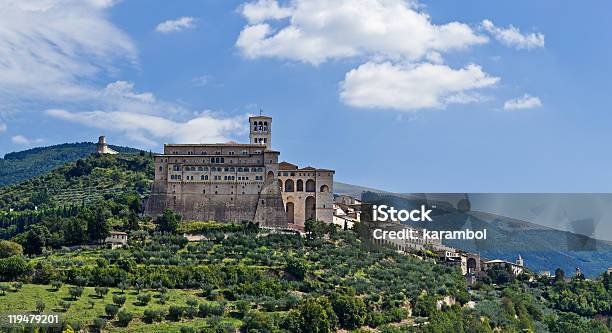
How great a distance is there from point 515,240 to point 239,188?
103 ft

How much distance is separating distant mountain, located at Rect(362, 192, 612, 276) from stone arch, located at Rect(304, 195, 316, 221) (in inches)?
327

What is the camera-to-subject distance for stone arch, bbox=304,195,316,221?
72.1m

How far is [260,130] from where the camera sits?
7712 centimetres

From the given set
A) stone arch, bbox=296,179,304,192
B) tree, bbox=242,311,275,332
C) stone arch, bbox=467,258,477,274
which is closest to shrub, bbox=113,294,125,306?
tree, bbox=242,311,275,332

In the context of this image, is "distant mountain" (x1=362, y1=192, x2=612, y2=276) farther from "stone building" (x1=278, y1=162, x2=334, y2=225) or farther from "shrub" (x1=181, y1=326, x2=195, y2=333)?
"shrub" (x1=181, y1=326, x2=195, y2=333)

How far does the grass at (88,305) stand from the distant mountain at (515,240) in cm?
2895

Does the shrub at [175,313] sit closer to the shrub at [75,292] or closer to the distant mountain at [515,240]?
the shrub at [75,292]

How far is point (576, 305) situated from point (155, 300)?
4321 centimetres

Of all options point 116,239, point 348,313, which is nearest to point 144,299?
point 348,313

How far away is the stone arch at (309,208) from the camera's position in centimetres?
7206

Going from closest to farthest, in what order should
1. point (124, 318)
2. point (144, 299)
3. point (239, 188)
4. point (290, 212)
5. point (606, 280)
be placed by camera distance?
point (124, 318), point (144, 299), point (239, 188), point (290, 212), point (606, 280)

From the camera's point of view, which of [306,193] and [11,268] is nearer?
[11,268]

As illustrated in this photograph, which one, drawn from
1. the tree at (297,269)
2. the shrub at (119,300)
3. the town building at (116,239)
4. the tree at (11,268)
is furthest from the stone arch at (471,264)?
the tree at (11,268)

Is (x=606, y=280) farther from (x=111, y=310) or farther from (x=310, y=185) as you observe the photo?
(x=111, y=310)
